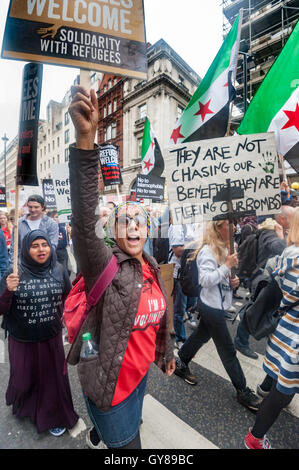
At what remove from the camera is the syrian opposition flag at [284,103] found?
230 cm

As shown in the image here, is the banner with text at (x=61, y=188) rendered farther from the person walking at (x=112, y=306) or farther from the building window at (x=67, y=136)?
the building window at (x=67, y=136)

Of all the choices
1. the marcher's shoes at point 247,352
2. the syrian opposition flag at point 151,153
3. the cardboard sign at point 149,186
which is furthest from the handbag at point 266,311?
the syrian opposition flag at point 151,153

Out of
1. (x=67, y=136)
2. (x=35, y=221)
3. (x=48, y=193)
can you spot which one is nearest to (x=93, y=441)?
(x=35, y=221)

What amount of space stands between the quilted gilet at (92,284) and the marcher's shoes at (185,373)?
5.61 ft

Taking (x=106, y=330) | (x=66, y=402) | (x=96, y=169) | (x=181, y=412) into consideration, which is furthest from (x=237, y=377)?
(x=96, y=169)

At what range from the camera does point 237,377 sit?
2305 mm

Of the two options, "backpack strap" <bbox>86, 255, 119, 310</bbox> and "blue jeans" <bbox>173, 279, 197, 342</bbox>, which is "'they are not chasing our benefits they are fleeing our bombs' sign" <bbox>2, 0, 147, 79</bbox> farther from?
"blue jeans" <bbox>173, 279, 197, 342</bbox>

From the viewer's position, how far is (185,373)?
2686 millimetres

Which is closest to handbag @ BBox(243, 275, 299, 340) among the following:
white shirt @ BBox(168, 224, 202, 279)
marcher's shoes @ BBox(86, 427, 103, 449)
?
white shirt @ BBox(168, 224, 202, 279)

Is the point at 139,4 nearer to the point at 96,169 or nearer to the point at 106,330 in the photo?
the point at 96,169

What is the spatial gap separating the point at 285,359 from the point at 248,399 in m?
0.86

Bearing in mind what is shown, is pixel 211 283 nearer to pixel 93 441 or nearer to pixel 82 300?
pixel 82 300

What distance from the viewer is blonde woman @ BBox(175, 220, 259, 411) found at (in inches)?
89.4
